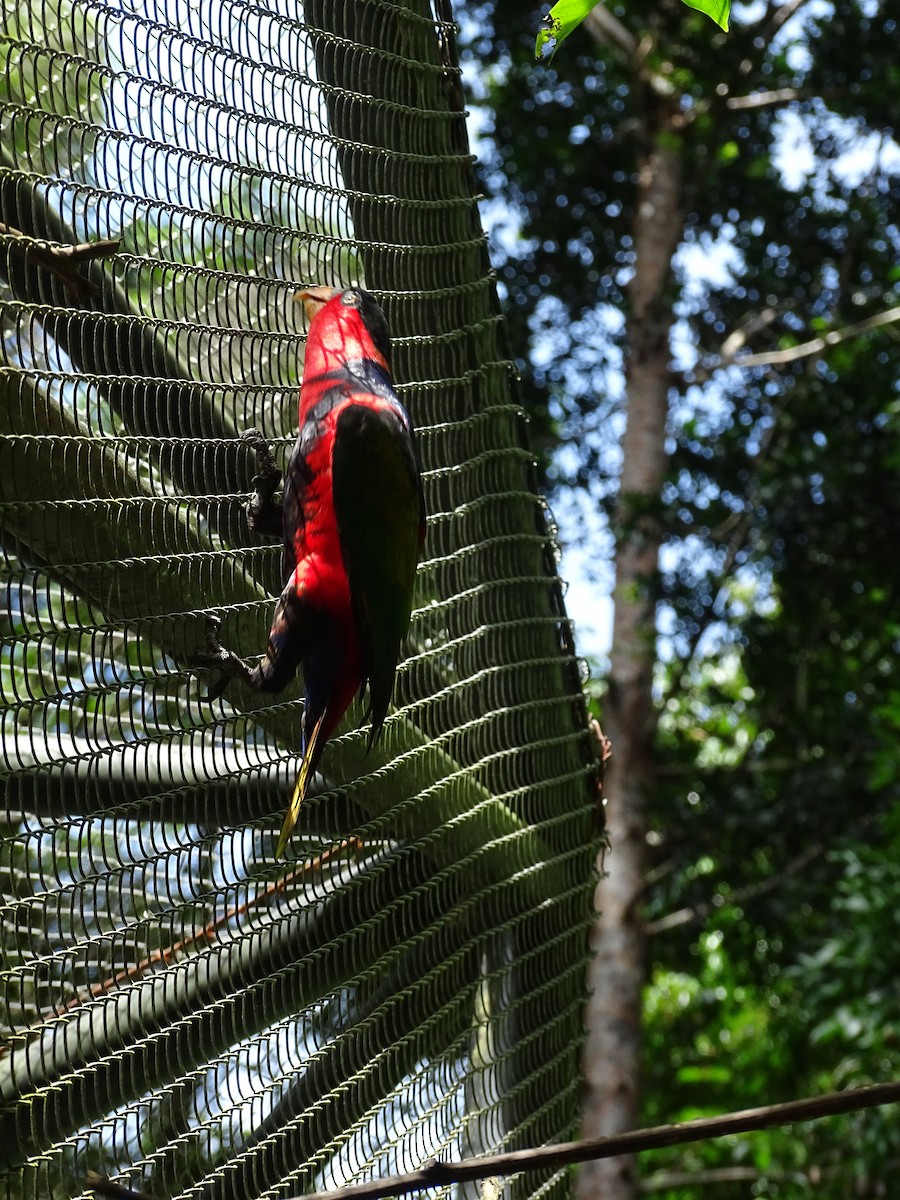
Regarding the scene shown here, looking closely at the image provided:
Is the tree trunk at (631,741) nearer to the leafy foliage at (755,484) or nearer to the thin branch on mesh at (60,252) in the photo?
the leafy foliage at (755,484)

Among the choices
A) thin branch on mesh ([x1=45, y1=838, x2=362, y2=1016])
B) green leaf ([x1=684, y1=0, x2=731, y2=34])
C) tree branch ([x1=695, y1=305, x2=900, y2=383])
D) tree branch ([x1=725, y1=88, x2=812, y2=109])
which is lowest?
thin branch on mesh ([x1=45, y1=838, x2=362, y2=1016])

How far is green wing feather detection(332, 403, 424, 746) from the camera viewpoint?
1675mm

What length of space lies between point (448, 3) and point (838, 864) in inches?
203

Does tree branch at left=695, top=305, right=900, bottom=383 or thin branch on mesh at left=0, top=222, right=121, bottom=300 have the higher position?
tree branch at left=695, top=305, right=900, bottom=383

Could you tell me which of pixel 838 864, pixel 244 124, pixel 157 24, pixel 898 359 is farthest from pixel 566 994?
pixel 898 359

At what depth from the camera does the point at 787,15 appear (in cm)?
704

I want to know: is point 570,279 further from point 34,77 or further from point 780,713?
point 34,77

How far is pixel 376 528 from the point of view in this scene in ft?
5.58

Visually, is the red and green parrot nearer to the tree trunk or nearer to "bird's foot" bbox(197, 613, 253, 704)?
"bird's foot" bbox(197, 613, 253, 704)

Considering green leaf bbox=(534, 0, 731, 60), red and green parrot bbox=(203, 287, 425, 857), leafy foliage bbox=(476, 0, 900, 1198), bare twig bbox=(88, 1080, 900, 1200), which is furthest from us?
leafy foliage bbox=(476, 0, 900, 1198)

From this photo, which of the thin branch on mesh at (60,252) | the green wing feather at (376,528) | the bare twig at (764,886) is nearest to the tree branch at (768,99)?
the bare twig at (764,886)

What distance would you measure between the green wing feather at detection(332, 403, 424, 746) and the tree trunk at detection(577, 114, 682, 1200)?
5.00 m

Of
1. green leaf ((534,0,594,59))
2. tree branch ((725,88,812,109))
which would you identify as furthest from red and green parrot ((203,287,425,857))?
tree branch ((725,88,812,109))

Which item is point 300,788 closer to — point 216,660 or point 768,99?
point 216,660
